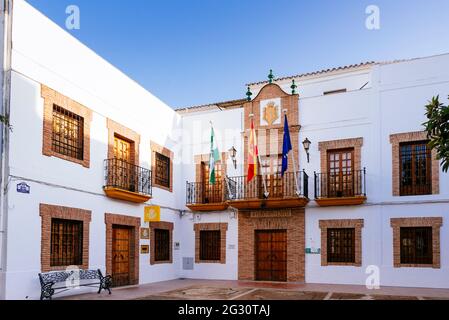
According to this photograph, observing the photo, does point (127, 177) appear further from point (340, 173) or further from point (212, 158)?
point (340, 173)

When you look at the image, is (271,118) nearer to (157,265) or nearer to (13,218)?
(157,265)

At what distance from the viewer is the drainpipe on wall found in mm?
9578

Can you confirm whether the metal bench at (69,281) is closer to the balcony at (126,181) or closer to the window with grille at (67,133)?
the balcony at (126,181)

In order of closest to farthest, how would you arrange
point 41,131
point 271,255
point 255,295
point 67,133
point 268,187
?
point 41,131 → point 67,133 → point 255,295 → point 271,255 → point 268,187

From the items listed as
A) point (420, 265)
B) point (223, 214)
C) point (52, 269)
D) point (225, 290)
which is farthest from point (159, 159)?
point (420, 265)

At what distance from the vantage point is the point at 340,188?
596 inches

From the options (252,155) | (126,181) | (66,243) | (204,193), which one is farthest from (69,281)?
(204,193)

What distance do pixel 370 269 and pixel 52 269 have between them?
8862 mm

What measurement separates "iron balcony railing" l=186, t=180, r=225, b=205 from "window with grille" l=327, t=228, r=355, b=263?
3953mm

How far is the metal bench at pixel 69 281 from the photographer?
1016 cm

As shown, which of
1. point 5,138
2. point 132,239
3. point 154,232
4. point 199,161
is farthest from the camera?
point 199,161

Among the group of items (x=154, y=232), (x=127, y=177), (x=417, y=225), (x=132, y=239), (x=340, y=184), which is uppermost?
(x=127, y=177)

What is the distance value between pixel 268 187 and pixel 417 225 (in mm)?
4680

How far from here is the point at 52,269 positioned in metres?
10.8
